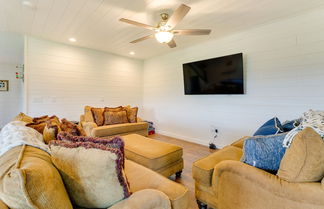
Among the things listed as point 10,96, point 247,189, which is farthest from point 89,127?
point 10,96

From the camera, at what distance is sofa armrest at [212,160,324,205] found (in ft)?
3.48

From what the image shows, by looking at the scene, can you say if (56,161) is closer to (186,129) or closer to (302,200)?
(302,200)

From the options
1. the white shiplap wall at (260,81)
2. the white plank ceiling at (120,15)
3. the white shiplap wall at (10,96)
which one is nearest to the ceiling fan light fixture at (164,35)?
the white plank ceiling at (120,15)

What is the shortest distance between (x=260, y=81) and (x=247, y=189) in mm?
2483

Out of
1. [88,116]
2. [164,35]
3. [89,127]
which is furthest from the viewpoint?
[88,116]

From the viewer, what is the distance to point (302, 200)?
1.07m

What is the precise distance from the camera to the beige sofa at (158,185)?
1.12m

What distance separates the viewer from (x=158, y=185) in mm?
1251

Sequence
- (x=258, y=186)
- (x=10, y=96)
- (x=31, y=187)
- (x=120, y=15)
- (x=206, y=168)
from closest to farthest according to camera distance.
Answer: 1. (x=31, y=187)
2. (x=258, y=186)
3. (x=206, y=168)
4. (x=120, y=15)
5. (x=10, y=96)

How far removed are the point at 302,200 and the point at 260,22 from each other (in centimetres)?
296

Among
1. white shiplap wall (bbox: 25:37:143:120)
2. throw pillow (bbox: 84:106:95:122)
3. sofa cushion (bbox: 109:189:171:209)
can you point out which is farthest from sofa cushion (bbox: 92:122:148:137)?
sofa cushion (bbox: 109:189:171:209)

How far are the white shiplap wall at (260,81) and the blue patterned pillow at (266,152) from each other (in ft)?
6.50

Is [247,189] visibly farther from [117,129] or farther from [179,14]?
[117,129]

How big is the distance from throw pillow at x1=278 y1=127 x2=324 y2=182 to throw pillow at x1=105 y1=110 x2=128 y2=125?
11.5 ft
